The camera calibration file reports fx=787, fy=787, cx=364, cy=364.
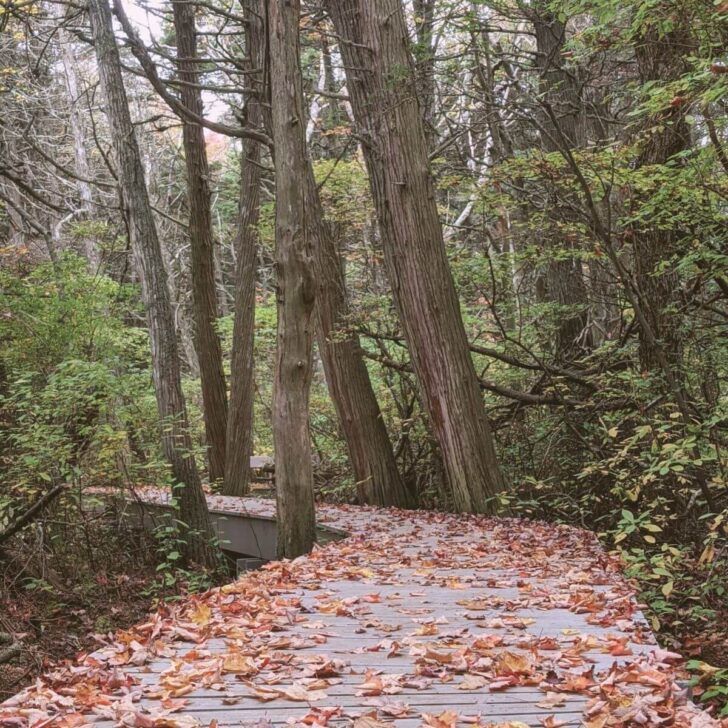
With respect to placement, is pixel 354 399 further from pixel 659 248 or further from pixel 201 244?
pixel 659 248

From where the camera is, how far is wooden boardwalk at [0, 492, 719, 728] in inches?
113

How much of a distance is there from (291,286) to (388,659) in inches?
166

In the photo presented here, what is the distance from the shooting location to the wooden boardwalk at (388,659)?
2.87 m

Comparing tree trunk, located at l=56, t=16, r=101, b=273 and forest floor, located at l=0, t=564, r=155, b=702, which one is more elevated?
tree trunk, located at l=56, t=16, r=101, b=273

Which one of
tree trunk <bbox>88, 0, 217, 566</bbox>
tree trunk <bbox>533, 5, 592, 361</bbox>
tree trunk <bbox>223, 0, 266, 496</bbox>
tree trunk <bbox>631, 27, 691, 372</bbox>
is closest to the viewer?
tree trunk <bbox>631, 27, 691, 372</bbox>

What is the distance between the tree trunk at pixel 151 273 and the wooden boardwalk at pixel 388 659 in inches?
152

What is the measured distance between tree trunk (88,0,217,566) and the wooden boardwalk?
12.7 feet

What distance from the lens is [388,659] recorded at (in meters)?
3.64

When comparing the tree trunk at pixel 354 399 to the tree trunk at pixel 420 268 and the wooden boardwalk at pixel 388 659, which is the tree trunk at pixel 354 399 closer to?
the tree trunk at pixel 420 268

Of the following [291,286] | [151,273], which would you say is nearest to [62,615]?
[151,273]

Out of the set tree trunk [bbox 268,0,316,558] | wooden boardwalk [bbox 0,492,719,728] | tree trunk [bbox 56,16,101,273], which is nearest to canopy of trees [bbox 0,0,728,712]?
tree trunk [bbox 268,0,316,558]

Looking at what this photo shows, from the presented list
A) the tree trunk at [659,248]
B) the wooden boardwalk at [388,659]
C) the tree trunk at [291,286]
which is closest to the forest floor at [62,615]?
the tree trunk at [291,286]

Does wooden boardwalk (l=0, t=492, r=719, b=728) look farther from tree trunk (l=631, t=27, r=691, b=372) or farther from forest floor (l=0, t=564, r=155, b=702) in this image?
tree trunk (l=631, t=27, r=691, b=372)

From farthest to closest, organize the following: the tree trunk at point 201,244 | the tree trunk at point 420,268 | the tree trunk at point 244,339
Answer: the tree trunk at point 201,244, the tree trunk at point 244,339, the tree trunk at point 420,268
